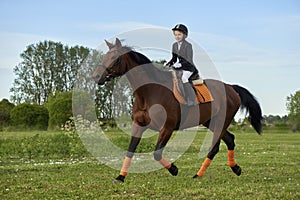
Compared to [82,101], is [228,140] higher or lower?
lower

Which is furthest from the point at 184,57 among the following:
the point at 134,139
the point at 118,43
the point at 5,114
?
the point at 5,114

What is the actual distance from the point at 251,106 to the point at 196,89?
2799 mm

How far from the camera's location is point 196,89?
1010cm

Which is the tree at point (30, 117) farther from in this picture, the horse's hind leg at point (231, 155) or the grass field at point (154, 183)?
the horse's hind leg at point (231, 155)

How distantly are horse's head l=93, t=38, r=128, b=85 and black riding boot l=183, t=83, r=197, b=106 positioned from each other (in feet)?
4.75

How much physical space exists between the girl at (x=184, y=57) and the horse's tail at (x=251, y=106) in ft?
9.24

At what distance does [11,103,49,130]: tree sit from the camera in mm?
44256

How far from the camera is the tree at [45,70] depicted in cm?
4712

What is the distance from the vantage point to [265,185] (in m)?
9.26

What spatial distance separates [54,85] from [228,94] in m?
38.2

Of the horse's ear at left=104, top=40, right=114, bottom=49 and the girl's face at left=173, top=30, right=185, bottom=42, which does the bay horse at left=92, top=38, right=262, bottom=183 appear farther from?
the girl's face at left=173, top=30, right=185, bottom=42

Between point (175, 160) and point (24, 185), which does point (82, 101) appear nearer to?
point (175, 160)

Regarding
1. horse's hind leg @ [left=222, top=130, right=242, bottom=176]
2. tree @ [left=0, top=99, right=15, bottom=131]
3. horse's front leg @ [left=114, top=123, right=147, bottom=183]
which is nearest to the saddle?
horse's front leg @ [left=114, top=123, right=147, bottom=183]

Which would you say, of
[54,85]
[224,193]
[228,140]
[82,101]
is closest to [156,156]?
[224,193]
